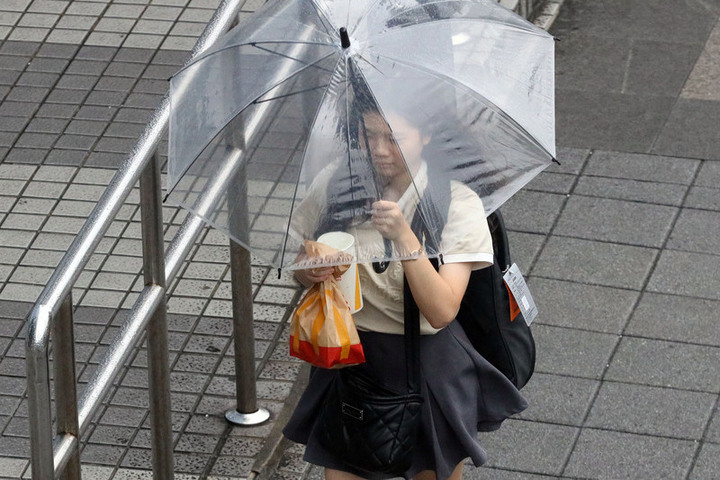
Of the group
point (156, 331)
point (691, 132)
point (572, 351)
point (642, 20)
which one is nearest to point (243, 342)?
point (156, 331)

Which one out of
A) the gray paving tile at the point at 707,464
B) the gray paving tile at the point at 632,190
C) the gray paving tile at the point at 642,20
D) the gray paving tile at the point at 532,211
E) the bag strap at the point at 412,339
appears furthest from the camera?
the gray paving tile at the point at 642,20

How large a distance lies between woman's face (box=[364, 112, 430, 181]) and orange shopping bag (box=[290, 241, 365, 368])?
0.27m

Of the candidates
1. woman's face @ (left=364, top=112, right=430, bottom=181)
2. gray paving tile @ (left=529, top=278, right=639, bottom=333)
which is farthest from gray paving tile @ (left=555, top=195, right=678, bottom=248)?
woman's face @ (left=364, top=112, right=430, bottom=181)

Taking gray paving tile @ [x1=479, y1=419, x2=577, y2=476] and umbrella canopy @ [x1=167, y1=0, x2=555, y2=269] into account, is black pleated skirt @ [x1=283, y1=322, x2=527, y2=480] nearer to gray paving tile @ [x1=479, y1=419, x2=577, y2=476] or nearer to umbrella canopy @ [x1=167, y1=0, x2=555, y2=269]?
umbrella canopy @ [x1=167, y1=0, x2=555, y2=269]

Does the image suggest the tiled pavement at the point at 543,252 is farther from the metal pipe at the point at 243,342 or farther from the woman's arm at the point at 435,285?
the woman's arm at the point at 435,285

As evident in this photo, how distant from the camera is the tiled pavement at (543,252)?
4199 millimetres

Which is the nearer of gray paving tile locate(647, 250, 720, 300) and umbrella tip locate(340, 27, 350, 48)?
umbrella tip locate(340, 27, 350, 48)

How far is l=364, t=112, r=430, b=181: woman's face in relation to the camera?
278cm

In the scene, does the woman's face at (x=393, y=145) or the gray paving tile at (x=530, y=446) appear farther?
the gray paving tile at (x=530, y=446)

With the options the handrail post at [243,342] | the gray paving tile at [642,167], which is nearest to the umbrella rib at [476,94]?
the handrail post at [243,342]

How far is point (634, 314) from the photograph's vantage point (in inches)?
189

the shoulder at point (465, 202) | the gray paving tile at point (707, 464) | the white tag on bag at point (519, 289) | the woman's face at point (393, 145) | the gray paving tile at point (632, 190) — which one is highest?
the woman's face at point (393, 145)

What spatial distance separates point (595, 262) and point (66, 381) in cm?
267

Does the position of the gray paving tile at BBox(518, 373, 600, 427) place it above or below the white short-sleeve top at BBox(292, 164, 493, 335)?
below
